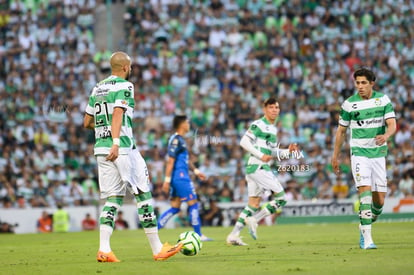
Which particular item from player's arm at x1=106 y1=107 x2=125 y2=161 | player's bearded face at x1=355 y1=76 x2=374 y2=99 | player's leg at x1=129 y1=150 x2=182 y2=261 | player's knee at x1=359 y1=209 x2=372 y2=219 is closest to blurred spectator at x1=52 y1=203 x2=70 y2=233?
player's knee at x1=359 y1=209 x2=372 y2=219

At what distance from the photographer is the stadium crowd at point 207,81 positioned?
29312 millimetres

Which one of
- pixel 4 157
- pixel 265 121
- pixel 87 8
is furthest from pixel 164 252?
pixel 87 8

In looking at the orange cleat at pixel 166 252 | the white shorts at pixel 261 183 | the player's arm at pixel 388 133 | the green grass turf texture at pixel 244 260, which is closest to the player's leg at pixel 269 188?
the white shorts at pixel 261 183

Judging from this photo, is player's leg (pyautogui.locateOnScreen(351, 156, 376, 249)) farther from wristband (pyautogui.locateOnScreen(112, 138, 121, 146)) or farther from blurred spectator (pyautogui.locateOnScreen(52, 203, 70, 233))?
blurred spectator (pyautogui.locateOnScreen(52, 203, 70, 233))

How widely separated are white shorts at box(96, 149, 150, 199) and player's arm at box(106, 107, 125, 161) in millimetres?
329

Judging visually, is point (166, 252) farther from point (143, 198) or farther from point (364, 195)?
point (364, 195)

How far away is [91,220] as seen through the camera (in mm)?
28016

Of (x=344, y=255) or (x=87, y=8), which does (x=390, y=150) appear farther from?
(x=344, y=255)

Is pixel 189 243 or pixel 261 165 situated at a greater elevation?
pixel 261 165

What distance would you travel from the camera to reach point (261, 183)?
57.1 ft

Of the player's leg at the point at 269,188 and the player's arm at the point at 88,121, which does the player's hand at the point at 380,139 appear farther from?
the player's arm at the point at 88,121

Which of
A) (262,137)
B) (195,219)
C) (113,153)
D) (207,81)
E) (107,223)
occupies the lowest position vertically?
(195,219)

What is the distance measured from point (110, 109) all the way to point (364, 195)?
Result: 14.6 feet

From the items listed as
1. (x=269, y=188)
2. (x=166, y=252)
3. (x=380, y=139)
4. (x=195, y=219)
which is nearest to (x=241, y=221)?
(x=269, y=188)
